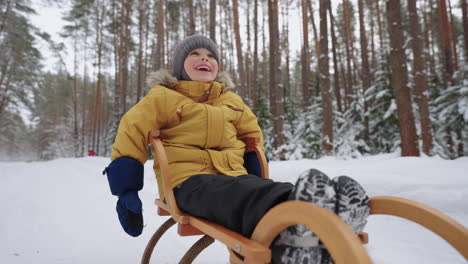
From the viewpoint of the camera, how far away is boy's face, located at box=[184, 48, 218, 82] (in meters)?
2.15

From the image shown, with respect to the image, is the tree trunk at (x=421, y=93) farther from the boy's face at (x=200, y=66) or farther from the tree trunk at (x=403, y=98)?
the boy's face at (x=200, y=66)

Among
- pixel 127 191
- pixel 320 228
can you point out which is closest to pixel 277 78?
pixel 127 191

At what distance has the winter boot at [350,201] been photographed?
951 millimetres

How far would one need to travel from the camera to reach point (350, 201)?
0.95 meters

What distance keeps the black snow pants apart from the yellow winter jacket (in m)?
0.25

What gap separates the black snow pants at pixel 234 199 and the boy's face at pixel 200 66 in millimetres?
915

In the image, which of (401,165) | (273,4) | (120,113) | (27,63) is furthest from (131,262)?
(27,63)

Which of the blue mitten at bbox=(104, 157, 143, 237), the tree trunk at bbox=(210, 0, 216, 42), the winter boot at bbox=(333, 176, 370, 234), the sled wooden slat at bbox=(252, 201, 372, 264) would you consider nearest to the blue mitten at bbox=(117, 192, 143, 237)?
the blue mitten at bbox=(104, 157, 143, 237)

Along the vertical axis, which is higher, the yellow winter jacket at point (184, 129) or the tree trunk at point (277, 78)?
the tree trunk at point (277, 78)

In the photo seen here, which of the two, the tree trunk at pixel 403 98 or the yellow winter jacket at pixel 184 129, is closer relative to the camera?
the yellow winter jacket at pixel 184 129

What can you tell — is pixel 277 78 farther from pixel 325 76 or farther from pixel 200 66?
pixel 200 66

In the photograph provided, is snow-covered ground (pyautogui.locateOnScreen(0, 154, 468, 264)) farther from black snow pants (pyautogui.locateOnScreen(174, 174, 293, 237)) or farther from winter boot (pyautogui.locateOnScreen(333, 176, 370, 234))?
winter boot (pyautogui.locateOnScreen(333, 176, 370, 234))

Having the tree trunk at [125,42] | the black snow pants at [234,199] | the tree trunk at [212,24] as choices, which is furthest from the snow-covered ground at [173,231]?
the tree trunk at [125,42]

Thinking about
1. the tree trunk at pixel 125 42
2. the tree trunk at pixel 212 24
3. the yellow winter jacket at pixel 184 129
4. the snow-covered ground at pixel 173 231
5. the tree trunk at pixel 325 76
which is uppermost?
the tree trunk at pixel 125 42
